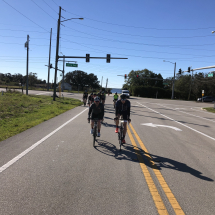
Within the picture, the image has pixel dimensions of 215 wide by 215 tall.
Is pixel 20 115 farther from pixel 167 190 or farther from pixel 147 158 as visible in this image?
pixel 167 190

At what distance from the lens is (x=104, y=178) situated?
14.8ft

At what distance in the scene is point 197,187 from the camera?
4238mm

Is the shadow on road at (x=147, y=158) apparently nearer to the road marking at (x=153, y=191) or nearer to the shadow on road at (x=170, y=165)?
the shadow on road at (x=170, y=165)

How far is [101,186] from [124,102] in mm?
3648

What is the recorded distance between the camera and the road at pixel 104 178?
11.3 feet

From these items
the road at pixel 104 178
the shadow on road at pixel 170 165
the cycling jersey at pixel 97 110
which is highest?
the cycling jersey at pixel 97 110

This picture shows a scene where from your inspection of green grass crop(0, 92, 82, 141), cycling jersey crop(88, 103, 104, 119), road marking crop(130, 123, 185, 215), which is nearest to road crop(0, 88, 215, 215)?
road marking crop(130, 123, 185, 215)

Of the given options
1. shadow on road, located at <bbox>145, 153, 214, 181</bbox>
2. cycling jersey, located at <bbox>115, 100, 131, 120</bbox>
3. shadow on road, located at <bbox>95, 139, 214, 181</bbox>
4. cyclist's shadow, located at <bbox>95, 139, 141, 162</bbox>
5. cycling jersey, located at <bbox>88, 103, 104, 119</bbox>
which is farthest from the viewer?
cycling jersey, located at <bbox>88, 103, 104, 119</bbox>

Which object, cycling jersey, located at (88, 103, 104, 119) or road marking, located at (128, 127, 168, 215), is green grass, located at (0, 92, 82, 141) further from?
road marking, located at (128, 127, 168, 215)

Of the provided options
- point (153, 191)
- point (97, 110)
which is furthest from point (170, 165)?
point (97, 110)

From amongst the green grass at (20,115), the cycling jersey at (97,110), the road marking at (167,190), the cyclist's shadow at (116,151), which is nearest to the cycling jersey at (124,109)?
the cycling jersey at (97,110)

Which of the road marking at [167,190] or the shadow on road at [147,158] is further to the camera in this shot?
the shadow on road at [147,158]

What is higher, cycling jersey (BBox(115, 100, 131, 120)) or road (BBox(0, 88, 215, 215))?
cycling jersey (BBox(115, 100, 131, 120))

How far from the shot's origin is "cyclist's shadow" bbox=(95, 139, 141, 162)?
6.01 metres
